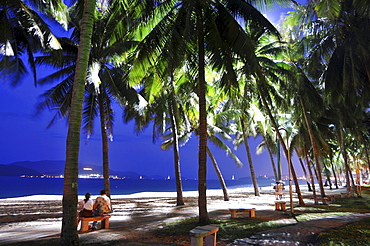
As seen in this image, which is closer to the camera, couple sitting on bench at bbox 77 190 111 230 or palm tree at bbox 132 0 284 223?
couple sitting on bench at bbox 77 190 111 230

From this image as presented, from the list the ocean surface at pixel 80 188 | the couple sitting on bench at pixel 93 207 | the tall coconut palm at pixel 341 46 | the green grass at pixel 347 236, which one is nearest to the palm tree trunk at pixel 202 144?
the couple sitting on bench at pixel 93 207

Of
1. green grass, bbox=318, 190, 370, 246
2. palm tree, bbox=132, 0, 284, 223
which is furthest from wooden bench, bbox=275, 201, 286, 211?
palm tree, bbox=132, 0, 284, 223

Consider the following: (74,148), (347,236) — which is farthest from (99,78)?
(347,236)

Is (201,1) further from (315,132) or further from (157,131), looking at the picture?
(315,132)

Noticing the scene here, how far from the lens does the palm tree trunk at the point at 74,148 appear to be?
5070 mm

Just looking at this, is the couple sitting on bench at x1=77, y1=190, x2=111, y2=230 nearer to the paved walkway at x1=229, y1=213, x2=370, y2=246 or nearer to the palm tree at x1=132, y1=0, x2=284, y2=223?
the palm tree at x1=132, y1=0, x2=284, y2=223

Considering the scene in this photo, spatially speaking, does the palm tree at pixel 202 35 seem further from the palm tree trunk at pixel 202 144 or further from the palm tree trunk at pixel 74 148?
the palm tree trunk at pixel 74 148

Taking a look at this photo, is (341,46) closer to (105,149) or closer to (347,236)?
(347,236)

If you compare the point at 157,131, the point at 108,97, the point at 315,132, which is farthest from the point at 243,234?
the point at 315,132

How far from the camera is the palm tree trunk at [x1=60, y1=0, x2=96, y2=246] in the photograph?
16.6 ft

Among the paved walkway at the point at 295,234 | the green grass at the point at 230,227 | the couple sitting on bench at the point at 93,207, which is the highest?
the couple sitting on bench at the point at 93,207

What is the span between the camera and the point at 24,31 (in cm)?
1202

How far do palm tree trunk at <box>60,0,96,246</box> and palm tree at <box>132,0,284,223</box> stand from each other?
2.70 meters

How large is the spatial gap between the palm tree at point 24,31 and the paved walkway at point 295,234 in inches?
384
